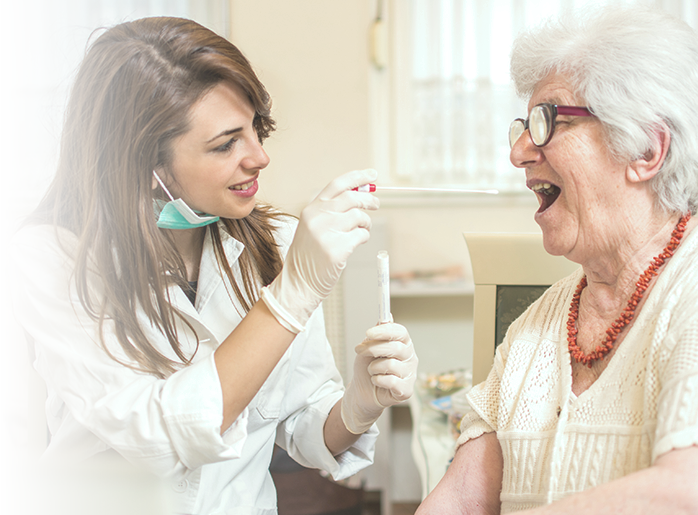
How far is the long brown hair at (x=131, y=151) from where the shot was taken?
1.00 metres

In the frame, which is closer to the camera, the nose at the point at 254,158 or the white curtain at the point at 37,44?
the nose at the point at 254,158

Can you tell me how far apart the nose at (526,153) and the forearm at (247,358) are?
0.51 meters

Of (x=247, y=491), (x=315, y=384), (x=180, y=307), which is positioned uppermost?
(x=180, y=307)

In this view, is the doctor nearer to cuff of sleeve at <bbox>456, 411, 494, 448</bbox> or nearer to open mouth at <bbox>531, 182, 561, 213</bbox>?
cuff of sleeve at <bbox>456, 411, 494, 448</bbox>

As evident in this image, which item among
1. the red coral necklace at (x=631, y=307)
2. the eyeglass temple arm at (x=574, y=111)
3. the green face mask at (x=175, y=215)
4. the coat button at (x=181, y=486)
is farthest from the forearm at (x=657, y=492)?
the green face mask at (x=175, y=215)

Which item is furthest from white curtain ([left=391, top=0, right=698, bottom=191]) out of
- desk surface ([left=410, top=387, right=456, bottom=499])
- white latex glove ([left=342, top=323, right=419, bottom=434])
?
white latex glove ([left=342, top=323, right=419, bottom=434])

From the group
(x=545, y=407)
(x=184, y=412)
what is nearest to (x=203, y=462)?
(x=184, y=412)

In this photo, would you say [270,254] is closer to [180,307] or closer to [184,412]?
[180,307]

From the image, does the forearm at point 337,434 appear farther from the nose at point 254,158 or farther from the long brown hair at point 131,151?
the nose at point 254,158

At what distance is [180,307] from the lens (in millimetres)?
1094

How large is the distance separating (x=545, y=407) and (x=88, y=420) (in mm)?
755

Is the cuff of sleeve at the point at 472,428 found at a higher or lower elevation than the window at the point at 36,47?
lower

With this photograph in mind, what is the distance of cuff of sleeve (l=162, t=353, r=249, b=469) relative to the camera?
0.88 metres

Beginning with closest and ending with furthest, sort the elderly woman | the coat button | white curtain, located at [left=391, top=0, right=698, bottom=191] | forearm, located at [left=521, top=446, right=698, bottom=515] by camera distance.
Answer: forearm, located at [left=521, top=446, right=698, bottom=515], the elderly woman, the coat button, white curtain, located at [left=391, top=0, right=698, bottom=191]
